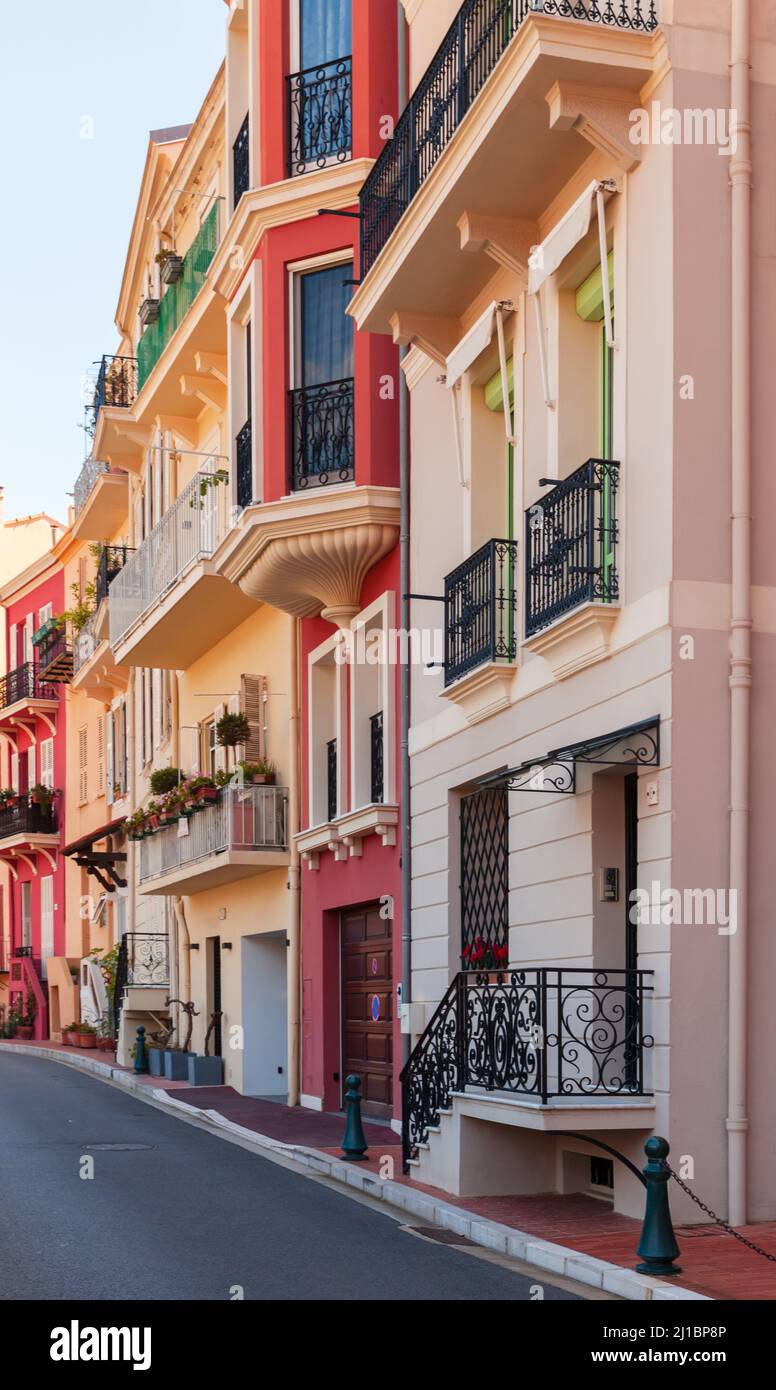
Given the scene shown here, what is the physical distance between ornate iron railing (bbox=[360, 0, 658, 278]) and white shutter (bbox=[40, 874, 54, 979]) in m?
29.0

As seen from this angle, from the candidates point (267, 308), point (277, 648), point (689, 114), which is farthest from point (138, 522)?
point (689, 114)

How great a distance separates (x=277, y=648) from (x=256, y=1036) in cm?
524

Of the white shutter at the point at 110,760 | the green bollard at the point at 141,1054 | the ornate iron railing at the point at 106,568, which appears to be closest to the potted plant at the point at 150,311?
the ornate iron railing at the point at 106,568

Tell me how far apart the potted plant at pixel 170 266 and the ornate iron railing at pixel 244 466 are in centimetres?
557

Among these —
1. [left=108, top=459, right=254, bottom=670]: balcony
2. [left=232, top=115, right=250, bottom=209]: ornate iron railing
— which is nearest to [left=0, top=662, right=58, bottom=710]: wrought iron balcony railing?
[left=108, top=459, right=254, bottom=670]: balcony

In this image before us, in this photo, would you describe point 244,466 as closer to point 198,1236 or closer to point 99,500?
point 198,1236

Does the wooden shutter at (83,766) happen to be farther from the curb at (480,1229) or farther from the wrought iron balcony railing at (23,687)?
the curb at (480,1229)

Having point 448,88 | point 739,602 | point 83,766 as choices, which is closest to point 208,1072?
point 448,88

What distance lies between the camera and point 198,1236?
1037cm

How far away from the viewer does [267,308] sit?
18.7 metres

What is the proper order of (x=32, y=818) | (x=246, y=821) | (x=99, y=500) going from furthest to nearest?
(x=32, y=818), (x=99, y=500), (x=246, y=821)

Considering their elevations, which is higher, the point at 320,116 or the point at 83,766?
the point at 320,116

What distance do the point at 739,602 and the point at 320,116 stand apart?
10.2 m

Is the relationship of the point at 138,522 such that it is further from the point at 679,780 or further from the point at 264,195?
the point at 679,780
